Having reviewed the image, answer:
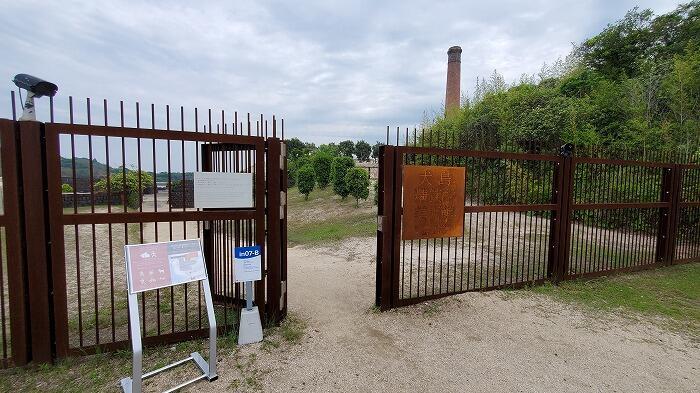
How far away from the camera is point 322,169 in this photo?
2023cm

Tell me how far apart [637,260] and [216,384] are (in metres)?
7.97

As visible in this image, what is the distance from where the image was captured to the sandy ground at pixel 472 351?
2.94m

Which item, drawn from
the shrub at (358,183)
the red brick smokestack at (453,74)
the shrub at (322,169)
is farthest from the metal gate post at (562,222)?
the red brick smokestack at (453,74)

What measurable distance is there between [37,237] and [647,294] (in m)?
7.64

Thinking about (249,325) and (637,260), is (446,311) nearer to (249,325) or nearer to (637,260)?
(249,325)

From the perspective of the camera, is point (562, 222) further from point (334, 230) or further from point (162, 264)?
point (334, 230)

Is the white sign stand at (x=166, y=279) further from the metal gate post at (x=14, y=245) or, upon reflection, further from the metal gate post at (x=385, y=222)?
the metal gate post at (x=385, y=222)

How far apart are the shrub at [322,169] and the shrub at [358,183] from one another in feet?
16.8

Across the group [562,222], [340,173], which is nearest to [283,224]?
[562,222]

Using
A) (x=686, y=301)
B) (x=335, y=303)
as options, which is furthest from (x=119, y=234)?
(x=686, y=301)

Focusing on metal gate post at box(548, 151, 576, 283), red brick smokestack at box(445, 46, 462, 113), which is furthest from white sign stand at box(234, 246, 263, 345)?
red brick smokestack at box(445, 46, 462, 113)

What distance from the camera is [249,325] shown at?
352cm

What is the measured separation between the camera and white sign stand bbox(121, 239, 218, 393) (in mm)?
2590

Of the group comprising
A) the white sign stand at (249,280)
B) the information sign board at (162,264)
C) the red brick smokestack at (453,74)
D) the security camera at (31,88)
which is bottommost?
the white sign stand at (249,280)
